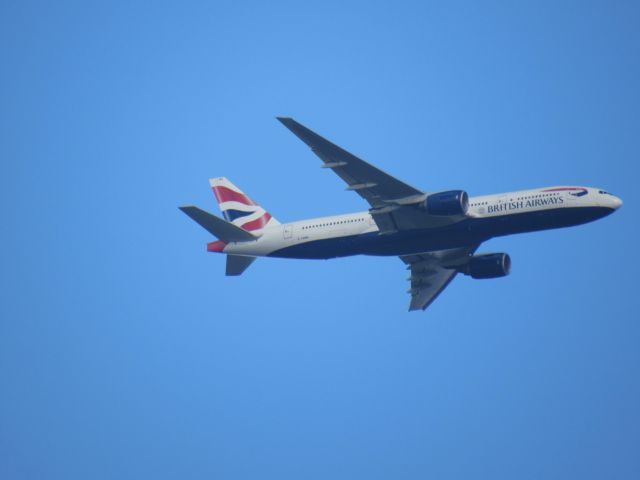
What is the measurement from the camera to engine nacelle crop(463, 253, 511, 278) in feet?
197

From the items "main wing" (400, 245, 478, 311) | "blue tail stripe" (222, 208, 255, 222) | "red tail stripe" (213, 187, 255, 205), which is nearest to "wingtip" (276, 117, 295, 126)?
"blue tail stripe" (222, 208, 255, 222)

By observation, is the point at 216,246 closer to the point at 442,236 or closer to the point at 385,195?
the point at 385,195

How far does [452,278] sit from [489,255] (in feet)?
11.2

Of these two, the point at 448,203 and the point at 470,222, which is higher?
the point at 448,203

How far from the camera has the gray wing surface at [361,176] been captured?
50.5 m

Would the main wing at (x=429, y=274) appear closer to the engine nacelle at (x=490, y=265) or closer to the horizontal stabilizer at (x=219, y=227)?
the engine nacelle at (x=490, y=265)

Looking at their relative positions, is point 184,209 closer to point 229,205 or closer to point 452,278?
point 229,205

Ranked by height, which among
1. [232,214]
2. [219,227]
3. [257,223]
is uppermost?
[232,214]

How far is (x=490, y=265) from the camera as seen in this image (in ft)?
197

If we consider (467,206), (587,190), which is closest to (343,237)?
(467,206)

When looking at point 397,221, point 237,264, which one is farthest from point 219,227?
point 397,221

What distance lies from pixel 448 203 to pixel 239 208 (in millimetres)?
15729

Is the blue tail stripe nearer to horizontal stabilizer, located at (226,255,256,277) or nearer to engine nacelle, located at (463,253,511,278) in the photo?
horizontal stabilizer, located at (226,255,256,277)

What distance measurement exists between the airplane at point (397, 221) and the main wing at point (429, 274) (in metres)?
2.20
